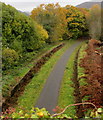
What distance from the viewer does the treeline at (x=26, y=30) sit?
12180 millimetres

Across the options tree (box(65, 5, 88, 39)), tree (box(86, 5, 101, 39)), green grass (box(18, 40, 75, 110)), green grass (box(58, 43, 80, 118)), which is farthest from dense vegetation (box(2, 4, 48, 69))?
tree (box(65, 5, 88, 39))

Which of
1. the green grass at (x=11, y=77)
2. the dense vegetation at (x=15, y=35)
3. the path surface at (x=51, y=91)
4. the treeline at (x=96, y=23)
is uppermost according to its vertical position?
the treeline at (x=96, y=23)

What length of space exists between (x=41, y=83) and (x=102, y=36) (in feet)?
66.8

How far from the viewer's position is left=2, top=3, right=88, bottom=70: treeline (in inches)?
480

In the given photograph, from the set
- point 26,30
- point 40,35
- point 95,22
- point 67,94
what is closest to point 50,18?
point 40,35

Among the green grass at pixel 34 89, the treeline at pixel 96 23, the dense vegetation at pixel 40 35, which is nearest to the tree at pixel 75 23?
the dense vegetation at pixel 40 35

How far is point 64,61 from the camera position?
16688mm

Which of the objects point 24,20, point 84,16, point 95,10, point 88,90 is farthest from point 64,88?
point 84,16

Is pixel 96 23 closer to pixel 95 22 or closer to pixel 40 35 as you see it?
pixel 95 22

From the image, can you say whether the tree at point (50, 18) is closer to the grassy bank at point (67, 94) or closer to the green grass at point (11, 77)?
the green grass at point (11, 77)

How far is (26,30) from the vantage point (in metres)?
14.9

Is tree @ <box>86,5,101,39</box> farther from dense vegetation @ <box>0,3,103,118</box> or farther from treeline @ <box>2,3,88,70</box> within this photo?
treeline @ <box>2,3,88,70</box>

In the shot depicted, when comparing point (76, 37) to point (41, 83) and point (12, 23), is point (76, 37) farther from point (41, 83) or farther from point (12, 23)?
point (41, 83)

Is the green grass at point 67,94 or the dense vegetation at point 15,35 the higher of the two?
the dense vegetation at point 15,35
